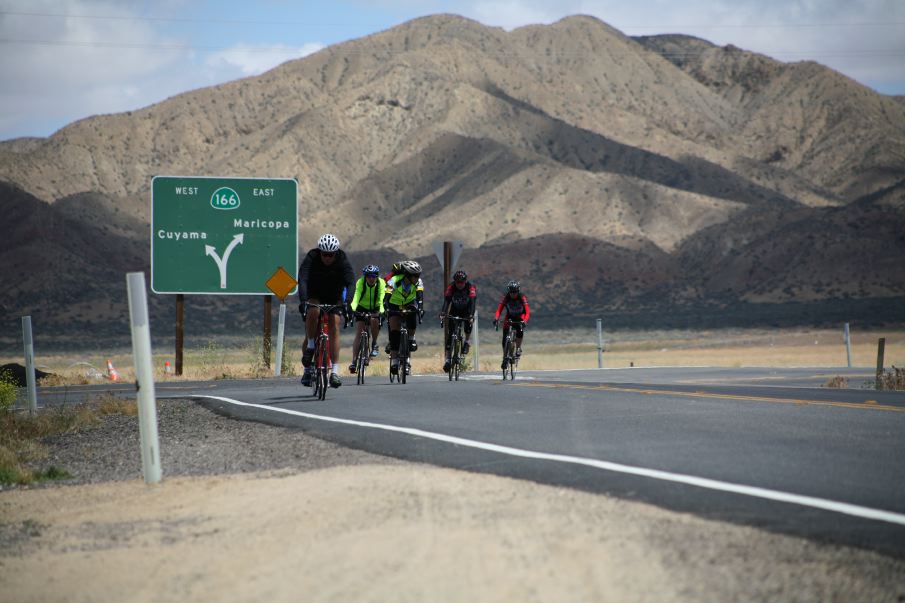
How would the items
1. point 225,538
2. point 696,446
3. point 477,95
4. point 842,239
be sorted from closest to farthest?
point 225,538, point 696,446, point 842,239, point 477,95

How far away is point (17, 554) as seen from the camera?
290 inches

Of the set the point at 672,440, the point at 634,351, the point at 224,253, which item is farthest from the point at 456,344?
the point at 634,351

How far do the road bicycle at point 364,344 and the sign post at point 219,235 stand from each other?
849cm

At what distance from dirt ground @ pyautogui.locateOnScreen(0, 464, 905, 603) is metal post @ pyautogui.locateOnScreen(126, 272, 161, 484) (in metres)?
0.89

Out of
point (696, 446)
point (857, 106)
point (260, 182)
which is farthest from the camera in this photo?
point (857, 106)

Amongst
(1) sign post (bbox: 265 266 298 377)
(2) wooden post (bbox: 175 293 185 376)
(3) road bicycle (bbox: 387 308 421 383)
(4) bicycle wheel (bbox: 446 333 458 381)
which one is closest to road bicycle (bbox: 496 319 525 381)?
(4) bicycle wheel (bbox: 446 333 458 381)

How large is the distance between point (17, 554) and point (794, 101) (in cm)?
16598

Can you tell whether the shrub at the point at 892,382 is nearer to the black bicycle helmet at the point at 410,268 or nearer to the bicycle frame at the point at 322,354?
the black bicycle helmet at the point at 410,268

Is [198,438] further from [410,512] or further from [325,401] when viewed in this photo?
[410,512]

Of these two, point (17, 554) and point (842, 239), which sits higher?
point (842, 239)

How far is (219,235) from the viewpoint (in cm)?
3039

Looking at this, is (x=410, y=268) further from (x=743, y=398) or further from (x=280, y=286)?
(x=280, y=286)

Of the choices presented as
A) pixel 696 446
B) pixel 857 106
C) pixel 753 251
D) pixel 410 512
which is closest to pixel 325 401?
pixel 696 446

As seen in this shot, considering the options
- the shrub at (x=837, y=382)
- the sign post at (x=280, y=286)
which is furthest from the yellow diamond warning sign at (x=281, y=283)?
the shrub at (x=837, y=382)
